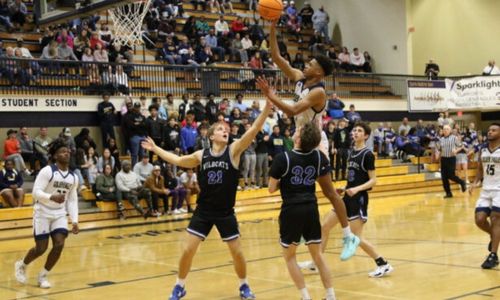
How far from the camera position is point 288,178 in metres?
6.15

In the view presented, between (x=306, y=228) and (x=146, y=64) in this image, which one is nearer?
(x=306, y=228)

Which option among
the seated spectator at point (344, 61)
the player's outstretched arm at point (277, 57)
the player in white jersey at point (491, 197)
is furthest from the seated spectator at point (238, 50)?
the player's outstretched arm at point (277, 57)

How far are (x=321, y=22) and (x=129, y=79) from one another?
13.2 meters

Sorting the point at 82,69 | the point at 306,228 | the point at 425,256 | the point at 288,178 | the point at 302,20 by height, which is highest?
the point at 302,20

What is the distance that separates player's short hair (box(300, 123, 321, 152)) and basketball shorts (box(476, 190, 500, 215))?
3200 millimetres

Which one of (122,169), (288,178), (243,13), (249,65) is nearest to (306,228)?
(288,178)

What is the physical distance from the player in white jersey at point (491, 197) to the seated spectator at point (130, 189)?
921cm

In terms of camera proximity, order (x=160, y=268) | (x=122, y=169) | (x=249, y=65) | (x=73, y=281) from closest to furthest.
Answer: (x=73, y=281)
(x=160, y=268)
(x=122, y=169)
(x=249, y=65)

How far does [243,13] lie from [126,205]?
1523 cm

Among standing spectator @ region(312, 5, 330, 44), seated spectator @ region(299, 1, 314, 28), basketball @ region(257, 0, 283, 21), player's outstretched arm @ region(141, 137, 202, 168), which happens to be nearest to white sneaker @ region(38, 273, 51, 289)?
player's outstretched arm @ region(141, 137, 202, 168)

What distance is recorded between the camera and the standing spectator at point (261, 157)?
18328mm

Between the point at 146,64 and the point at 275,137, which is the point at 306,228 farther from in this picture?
the point at 146,64

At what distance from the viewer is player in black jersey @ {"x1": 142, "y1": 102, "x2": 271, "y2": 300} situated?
6.68 meters

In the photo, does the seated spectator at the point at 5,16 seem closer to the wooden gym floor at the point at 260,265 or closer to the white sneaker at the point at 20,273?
the wooden gym floor at the point at 260,265
